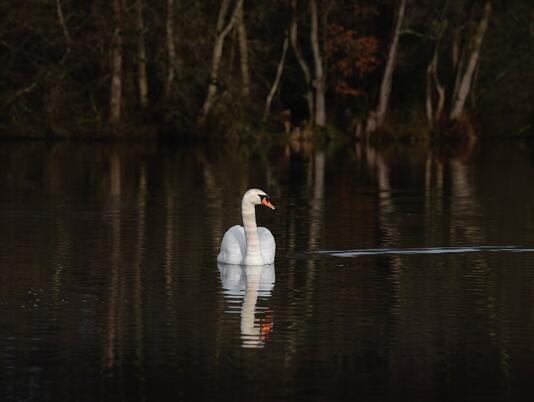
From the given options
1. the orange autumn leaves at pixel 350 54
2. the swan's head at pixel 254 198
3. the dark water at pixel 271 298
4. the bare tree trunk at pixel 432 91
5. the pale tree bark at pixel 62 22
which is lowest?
the dark water at pixel 271 298

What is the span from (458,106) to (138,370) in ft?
179

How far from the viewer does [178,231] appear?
23953 mm

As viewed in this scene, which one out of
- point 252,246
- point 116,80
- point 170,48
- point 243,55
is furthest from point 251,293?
point 243,55

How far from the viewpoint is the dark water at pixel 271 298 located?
11.9 meters

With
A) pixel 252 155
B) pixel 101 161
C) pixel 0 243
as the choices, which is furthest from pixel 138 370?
pixel 252 155

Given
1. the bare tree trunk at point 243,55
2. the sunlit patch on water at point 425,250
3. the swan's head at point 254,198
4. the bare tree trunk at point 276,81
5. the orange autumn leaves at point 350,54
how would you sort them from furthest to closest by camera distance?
the orange autumn leaves at point 350,54
the bare tree trunk at point 276,81
the bare tree trunk at point 243,55
the sunlit patch on water at point 425,250
the swan's head at point 254,198

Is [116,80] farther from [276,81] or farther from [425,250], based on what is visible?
[425,250]

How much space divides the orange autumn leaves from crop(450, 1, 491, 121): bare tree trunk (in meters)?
3.25

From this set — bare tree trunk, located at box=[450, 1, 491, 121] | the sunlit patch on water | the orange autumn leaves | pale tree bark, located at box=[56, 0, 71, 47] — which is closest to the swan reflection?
the sunlit patch on water

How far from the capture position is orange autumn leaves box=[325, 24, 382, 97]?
6341cm

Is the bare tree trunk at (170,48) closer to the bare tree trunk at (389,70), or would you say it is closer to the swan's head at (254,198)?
the bare tree trunk at (389,70)

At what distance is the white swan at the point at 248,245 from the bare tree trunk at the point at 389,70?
43278mm

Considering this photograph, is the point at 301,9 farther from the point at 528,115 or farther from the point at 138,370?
the point at 138,370

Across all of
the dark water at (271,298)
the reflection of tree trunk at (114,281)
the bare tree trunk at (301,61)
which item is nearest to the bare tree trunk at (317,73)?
the bare tree trunk at (301,61)
